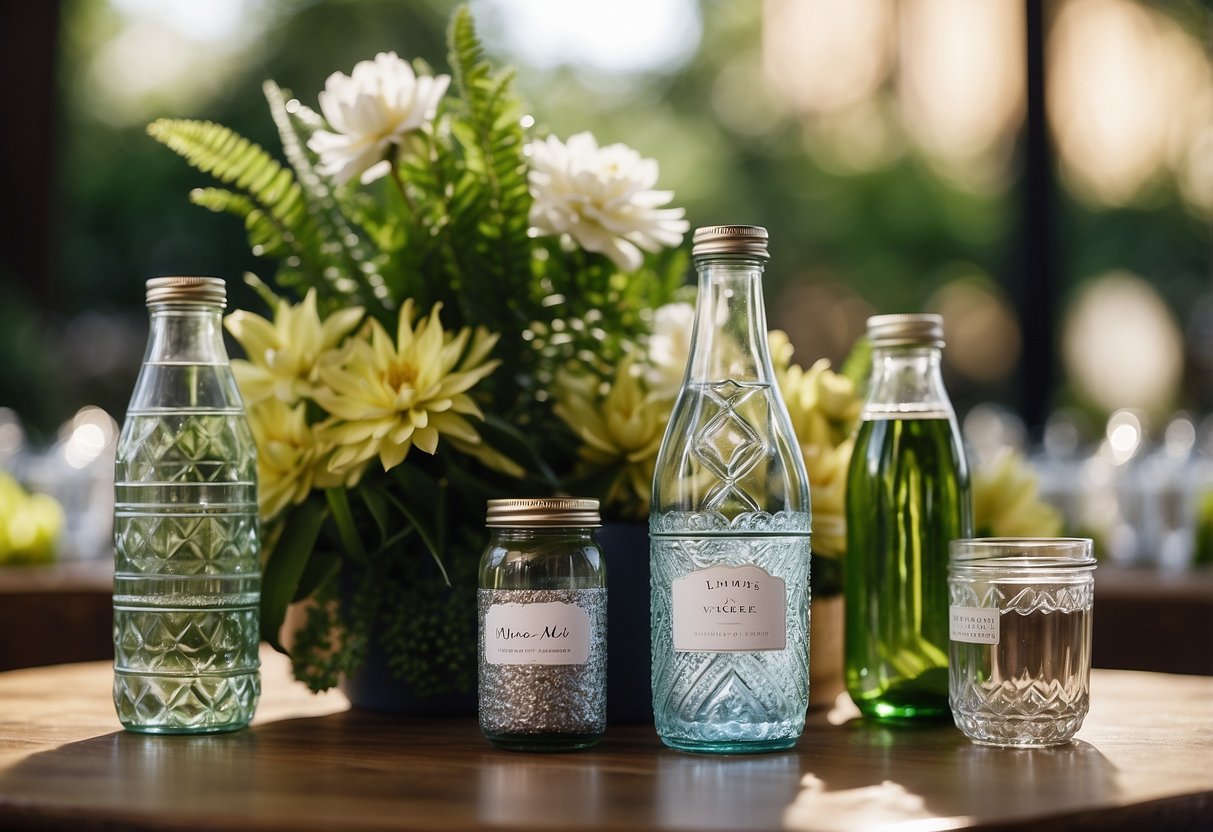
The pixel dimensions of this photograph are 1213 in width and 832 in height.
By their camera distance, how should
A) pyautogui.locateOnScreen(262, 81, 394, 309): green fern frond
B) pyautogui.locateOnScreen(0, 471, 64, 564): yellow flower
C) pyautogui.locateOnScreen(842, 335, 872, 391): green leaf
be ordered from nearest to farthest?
pyautogui.locateOnScreen(262, 81, 394, 309): green fern frond → pyautogui.locateOnScreen(842, 335, 872, 391): green leaf → pyautogui.locateOnScreen(0, 471, 64, 564): yellow flower

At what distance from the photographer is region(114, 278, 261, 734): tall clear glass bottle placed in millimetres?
794

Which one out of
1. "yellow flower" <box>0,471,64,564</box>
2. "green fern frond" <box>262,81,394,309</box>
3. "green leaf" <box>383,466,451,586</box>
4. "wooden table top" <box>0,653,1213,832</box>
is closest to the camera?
"wooden table top" <box>0,653,1213,832</box>

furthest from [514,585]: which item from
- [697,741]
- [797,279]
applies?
[797,279]

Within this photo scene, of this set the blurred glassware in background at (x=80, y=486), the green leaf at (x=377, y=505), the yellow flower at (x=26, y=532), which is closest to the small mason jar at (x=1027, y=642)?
the green leaf at (x=377, y=505)

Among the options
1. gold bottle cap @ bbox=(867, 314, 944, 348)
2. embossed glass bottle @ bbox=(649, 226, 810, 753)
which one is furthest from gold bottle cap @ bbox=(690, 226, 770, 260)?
gold bottle cap @ bbox=(867, 314, 944, 348)

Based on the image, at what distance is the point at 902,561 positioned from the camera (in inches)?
33.7

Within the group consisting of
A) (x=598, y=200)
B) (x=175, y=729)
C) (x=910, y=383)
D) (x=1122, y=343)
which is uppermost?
(x=1122, y=343)

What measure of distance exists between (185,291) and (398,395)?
138 mm

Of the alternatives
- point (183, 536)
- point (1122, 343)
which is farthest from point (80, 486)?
point (1122, 343)

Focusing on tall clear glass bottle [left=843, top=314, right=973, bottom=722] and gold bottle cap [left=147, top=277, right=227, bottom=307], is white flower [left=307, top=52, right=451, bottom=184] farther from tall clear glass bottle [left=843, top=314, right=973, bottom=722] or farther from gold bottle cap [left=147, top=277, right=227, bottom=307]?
tall clear glass bottle [left=843, top=314, right=973, bottom=722]

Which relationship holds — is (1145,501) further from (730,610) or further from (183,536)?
(183,536)

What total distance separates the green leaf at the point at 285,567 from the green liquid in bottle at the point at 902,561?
1.12ft

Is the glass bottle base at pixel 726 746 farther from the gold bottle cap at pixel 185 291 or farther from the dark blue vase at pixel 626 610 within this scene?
the gold bottle cap at pixel 185 291

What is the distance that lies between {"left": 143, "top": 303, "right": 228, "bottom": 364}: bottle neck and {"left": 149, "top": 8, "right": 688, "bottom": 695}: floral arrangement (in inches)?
2.0
